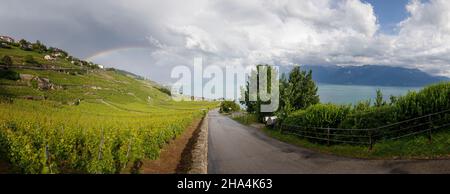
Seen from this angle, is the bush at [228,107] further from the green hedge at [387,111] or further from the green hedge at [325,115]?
the green hedge at [387,111]

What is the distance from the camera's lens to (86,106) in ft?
298

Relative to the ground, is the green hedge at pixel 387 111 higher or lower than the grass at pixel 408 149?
higher

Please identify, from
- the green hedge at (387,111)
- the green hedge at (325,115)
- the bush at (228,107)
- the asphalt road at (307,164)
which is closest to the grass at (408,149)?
the asphalt road at (307,164)

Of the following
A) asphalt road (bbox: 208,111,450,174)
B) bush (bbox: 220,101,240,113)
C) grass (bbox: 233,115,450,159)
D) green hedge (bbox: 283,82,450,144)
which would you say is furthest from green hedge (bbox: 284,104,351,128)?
bush (bbox: 220,101,240,113)

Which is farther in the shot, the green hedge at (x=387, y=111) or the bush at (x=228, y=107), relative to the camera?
the bush at (x=228, y=107)

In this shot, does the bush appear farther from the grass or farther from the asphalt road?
the grass

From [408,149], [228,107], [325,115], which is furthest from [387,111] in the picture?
[228,107]

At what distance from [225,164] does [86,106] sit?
82280mm

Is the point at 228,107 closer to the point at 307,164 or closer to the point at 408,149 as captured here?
the point at 307,164

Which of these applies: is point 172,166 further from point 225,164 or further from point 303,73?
point 303,73

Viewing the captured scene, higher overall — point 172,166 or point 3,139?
point 3,139

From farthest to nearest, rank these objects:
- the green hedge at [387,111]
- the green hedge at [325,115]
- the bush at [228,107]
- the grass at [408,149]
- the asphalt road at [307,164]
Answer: the bush at [228,107], the green hedge at [325,115], the green hedge at [387,111], the grass at [408,149], the asphalt road at [307,164]

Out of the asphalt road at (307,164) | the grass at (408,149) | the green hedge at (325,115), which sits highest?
the green hedge at (325,115)
